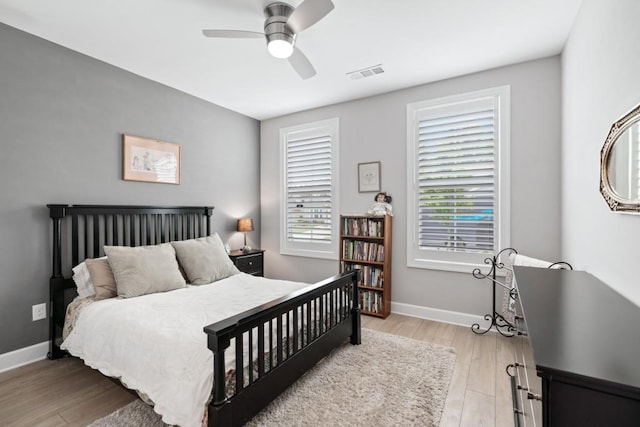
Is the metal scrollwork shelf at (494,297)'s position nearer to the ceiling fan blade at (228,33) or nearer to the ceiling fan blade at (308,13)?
the ceiling fan blade at (308,13)

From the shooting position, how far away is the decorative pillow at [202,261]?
307 cm

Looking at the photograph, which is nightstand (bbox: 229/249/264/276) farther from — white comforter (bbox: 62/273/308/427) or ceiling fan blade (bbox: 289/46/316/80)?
ceiling fan blade (bbox: 289/46/316/80)

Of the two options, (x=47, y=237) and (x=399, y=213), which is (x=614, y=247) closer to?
(x=399, y=213)

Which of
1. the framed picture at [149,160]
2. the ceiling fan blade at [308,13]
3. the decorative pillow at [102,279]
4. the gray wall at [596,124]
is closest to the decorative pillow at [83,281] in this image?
the decorative pillow at [102,279]

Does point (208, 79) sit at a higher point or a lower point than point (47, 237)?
higher

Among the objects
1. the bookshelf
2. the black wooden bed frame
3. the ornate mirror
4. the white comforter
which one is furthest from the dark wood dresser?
the bookshelf

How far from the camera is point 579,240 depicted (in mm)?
2219

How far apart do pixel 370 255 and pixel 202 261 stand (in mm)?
1917

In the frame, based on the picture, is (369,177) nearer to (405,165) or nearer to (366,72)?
(405,165)

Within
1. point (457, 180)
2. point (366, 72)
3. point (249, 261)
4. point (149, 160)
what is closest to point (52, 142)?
point (149, 160)

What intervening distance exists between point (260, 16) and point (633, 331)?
2721 mm

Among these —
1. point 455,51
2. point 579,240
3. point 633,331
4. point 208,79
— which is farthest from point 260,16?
point 579,240

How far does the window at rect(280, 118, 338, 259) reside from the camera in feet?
14.0

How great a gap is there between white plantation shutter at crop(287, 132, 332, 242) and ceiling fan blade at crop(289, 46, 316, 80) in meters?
1.68
